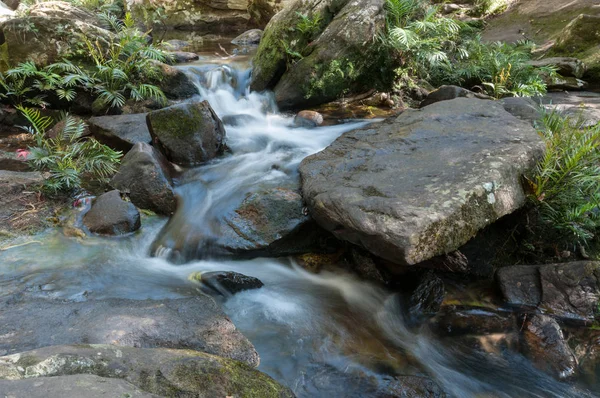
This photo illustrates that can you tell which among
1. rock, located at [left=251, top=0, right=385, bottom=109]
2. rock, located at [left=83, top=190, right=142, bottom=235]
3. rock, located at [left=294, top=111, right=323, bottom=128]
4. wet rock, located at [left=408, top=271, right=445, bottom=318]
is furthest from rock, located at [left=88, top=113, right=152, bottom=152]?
wet rock, located at [left=408, top=271, right=445, bottom=318]

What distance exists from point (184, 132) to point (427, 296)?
377 cm

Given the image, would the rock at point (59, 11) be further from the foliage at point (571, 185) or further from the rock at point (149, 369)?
the foliage at point (571, 185)

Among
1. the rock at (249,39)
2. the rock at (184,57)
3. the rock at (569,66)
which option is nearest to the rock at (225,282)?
the rock at (184,57)

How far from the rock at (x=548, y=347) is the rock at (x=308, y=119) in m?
4.52

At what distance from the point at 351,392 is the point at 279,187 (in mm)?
2507

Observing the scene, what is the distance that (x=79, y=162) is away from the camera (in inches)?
198

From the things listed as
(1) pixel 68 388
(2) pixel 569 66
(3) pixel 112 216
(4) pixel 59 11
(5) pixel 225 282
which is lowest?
(5) pixel 225 282

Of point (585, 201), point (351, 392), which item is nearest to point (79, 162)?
point (351, 392)

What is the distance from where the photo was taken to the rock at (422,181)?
3342 millimetres

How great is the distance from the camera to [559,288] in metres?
3.81

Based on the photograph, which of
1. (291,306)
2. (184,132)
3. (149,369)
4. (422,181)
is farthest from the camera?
(184,132)

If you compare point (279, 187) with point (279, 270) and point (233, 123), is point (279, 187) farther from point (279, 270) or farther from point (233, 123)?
point (233, 123)

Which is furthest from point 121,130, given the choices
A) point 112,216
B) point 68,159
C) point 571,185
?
point 571,185

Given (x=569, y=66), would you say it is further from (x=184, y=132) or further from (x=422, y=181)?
(x=184, y=132)
